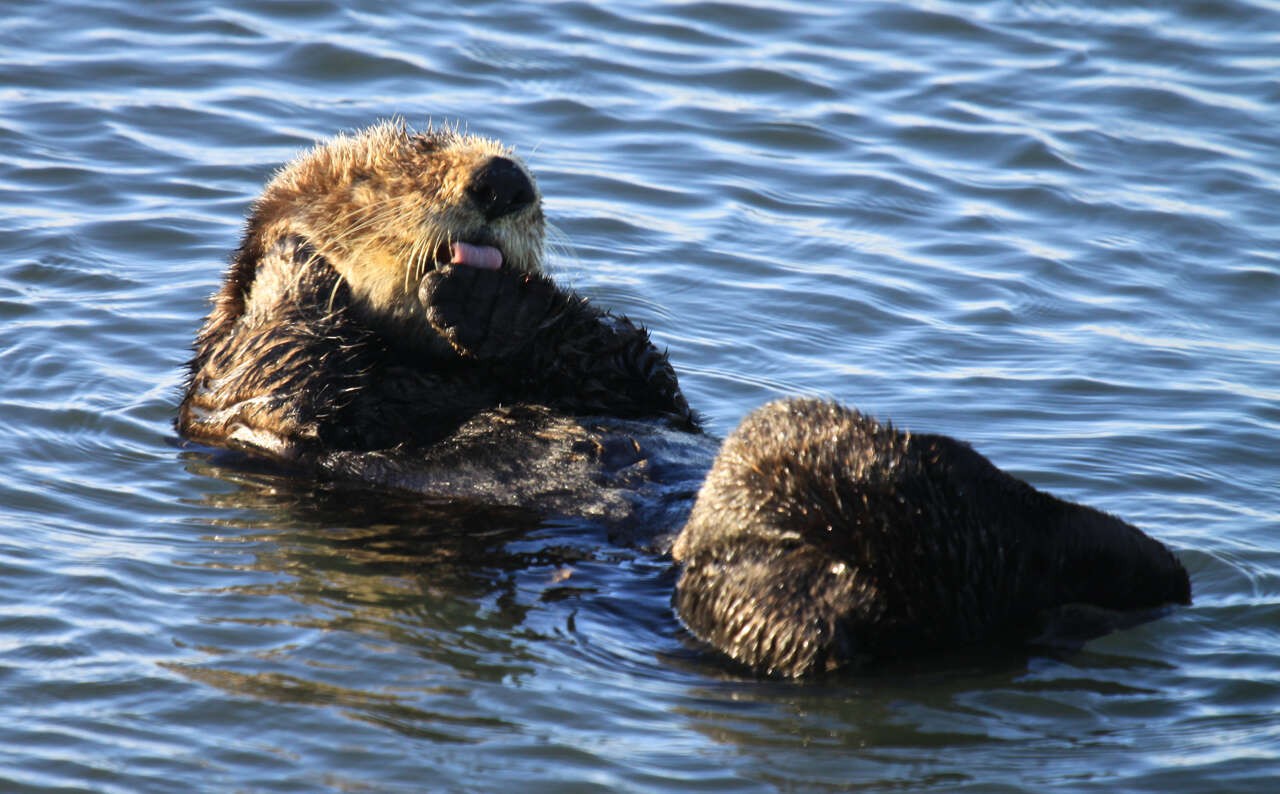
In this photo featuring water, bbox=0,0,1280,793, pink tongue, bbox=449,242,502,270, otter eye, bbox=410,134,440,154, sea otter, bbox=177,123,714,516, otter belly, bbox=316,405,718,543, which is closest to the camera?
water, bbox=0,0,1280,793

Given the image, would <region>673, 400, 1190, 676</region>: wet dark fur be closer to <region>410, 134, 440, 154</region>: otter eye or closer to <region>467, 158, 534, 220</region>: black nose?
<region>467, 158, 534, 220</region>: black nose

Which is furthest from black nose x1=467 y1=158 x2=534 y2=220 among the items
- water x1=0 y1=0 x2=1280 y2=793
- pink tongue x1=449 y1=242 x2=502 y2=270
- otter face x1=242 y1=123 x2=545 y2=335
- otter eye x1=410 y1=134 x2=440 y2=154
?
water x1=0 y1=0 x2=1280 y2=793

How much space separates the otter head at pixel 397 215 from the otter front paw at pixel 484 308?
9 cm

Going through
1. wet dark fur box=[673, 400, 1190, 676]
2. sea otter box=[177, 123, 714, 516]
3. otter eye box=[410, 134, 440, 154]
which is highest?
otter eye box=[410, 134, 440, 154]

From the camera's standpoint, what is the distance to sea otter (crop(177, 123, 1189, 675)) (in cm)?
359

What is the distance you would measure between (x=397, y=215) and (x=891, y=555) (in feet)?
6.91

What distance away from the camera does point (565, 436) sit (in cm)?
462

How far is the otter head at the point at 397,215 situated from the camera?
4.84 meters

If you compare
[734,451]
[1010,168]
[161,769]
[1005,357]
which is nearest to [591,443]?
[734,451]

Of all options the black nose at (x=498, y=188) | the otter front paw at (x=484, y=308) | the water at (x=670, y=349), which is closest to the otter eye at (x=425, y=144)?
the black nose at (x=498, y=188)

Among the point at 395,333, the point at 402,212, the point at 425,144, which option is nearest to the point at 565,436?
the point at 395,333

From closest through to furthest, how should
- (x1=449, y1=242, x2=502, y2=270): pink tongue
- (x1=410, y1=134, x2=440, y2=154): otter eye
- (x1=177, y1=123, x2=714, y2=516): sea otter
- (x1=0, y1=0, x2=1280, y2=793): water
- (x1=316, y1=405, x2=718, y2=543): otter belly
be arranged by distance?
(x1=0, y1=0, x2=1280, y2=793): water, (x1=316, y1=405, x2=718, y2=543): otter belly, (x1=177, y1=123, x2=714, y2=516): sea otter, (x1=449, y1=242, x2=502, y2=270): pink tongue, (x1=410, y1=134, x2=440, y2=154): otter eye

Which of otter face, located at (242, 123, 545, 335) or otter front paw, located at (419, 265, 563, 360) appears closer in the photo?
otter front paw, located at (419, 265, 563, 360)

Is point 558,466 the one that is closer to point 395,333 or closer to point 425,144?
point 395,333
